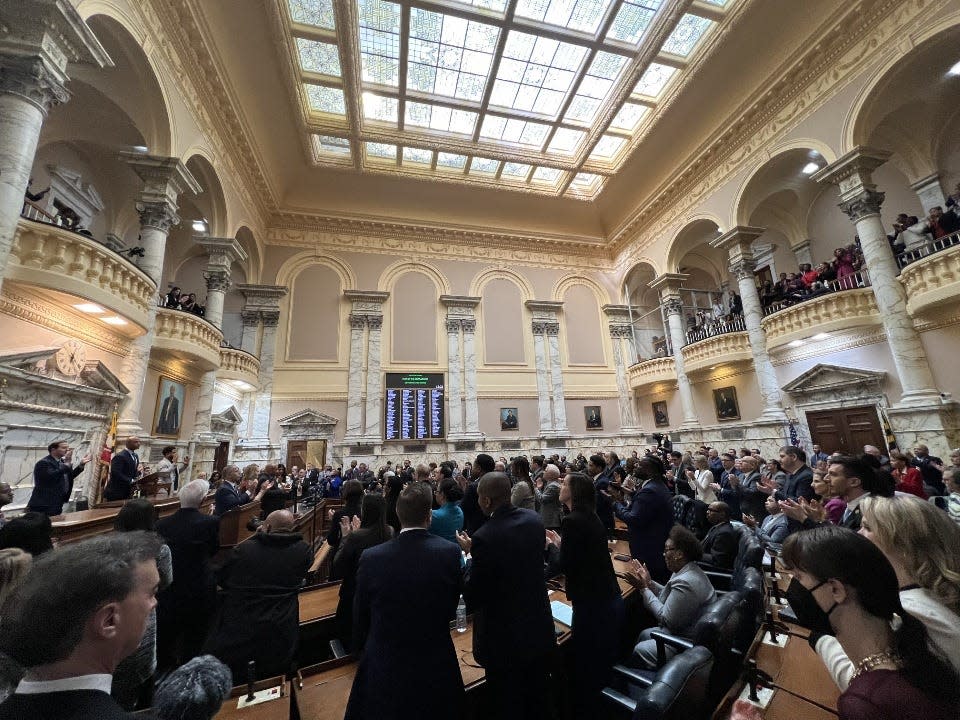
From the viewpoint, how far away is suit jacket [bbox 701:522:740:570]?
10.6ft

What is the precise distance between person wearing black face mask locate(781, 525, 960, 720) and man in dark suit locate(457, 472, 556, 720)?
3.88ft

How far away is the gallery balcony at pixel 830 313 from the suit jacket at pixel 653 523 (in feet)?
28.5

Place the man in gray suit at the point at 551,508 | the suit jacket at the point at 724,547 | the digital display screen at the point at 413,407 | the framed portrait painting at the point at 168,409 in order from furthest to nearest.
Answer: the digital display screen at the point at 413,407
the framed portrait painting at the point at 168,409
the man in gray suit at the point at 551,508
the suit jacket at the point at 724,547

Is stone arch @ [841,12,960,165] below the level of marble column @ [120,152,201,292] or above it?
above

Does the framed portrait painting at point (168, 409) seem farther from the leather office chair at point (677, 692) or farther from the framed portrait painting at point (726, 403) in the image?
the framed portrait painting at point (726, 403)

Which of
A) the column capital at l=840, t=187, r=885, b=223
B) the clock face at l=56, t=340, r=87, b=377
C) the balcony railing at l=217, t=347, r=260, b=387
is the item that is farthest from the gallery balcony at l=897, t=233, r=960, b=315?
the balcony railing at l=217, t=347, r=260, b=387

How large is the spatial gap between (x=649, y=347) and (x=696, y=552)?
634 inches

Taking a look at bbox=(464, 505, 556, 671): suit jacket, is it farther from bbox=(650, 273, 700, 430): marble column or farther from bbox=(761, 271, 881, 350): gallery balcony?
bbox=(650, 273, 700, 430): marble column

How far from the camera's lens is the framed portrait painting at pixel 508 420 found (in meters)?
14.2

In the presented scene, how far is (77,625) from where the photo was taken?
0.86 metres

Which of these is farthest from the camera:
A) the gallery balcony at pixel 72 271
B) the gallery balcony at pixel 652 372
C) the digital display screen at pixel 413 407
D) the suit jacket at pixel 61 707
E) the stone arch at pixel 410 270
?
the stone arch at pixel 410 270

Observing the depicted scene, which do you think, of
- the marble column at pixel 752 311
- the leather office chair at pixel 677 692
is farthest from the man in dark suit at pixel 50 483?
the marble column at pixel 752 311

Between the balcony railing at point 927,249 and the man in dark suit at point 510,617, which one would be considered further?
the balcony railing at point 927,249

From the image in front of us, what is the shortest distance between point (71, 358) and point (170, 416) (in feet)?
10.4
